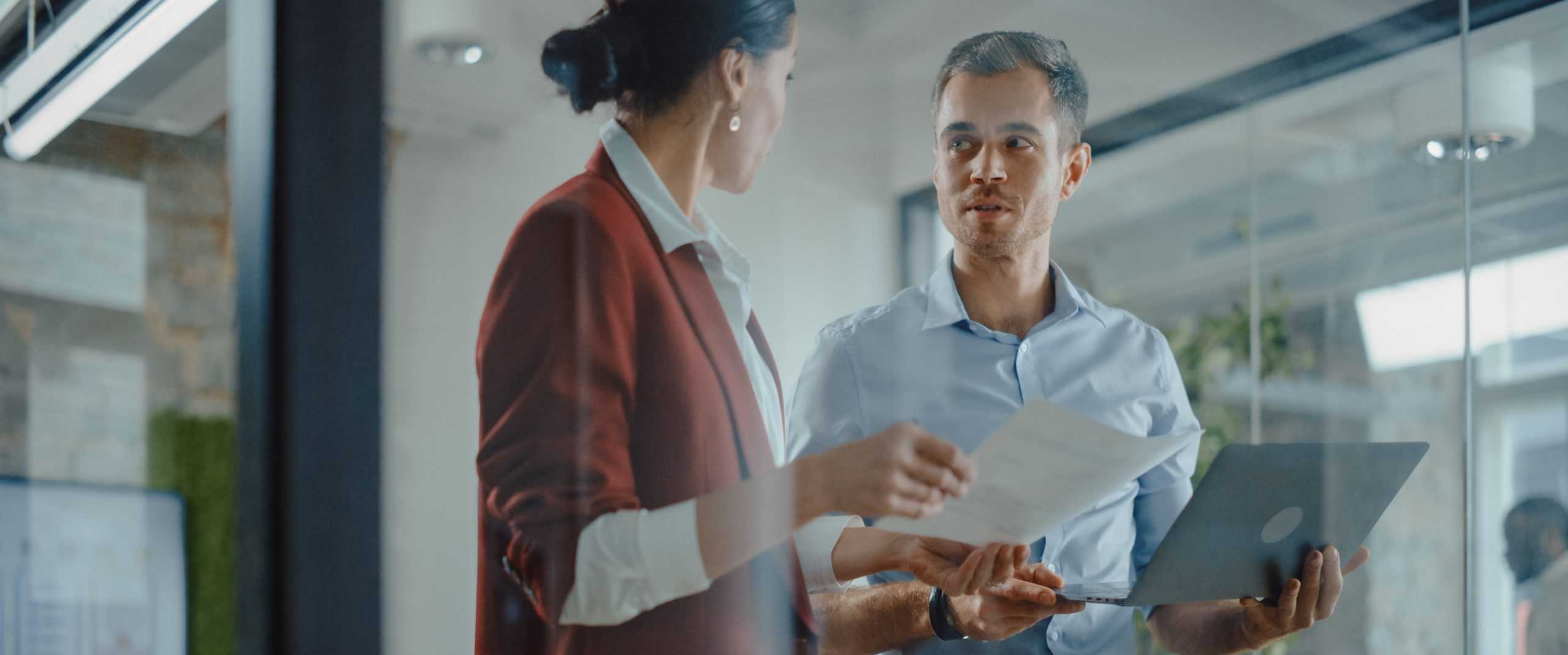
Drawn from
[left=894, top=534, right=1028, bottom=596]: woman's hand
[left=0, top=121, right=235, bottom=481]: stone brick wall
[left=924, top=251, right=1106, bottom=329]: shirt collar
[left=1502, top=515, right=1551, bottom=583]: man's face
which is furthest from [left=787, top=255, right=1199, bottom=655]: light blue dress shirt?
[left=1502, top=515, right=1551, bottom=583]: man's face

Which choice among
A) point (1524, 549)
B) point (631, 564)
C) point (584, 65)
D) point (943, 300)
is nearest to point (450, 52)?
point (584, 65)

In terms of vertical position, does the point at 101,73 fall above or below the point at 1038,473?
above

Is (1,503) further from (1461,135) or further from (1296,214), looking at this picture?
(1461,135)

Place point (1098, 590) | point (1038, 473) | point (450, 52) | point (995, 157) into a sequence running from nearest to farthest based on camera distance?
point (1038, 473), point (450, 52), point (1098, 590), point (995, 157)

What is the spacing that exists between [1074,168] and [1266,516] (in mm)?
505

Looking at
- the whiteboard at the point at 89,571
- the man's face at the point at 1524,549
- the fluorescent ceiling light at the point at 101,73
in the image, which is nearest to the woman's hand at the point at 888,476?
the whiteboard at the point at 89,571

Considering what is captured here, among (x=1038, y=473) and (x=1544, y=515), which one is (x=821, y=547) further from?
(x=1544, y=515)

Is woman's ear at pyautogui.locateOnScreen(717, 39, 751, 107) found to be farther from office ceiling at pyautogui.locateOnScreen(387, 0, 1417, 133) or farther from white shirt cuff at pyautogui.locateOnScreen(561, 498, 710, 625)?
white shirt cuff at pyautogui.locateOnScreen(561, 498, 710, 625)

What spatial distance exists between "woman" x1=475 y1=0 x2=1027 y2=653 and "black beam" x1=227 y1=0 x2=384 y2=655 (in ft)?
0.36

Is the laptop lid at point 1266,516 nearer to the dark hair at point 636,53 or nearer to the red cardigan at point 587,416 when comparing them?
the red cardigan at point 587,416

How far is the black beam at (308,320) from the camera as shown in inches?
41.8

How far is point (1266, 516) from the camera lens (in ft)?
4.19

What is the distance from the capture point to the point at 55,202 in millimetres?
1245

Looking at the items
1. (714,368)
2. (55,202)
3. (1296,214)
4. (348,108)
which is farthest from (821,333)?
(1296,214)
